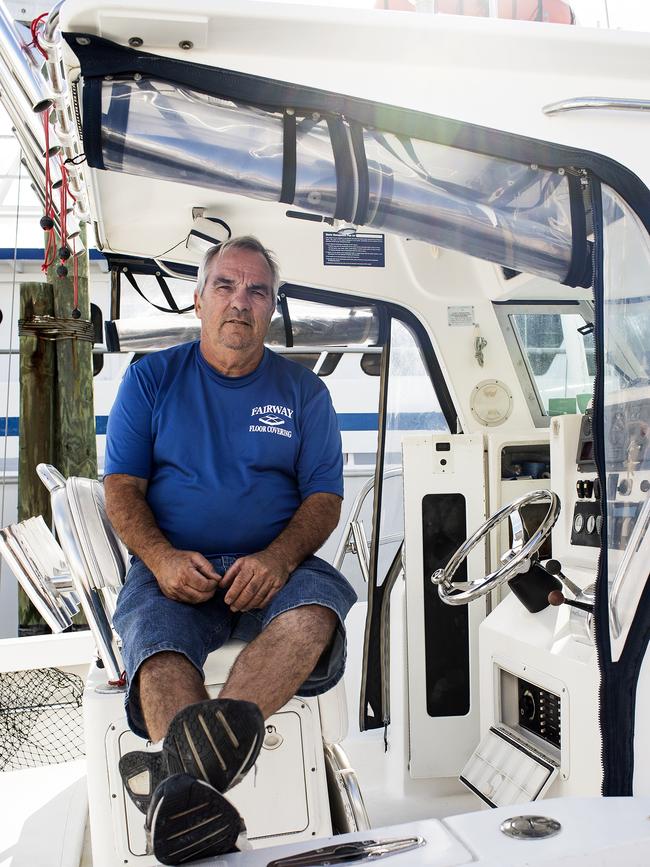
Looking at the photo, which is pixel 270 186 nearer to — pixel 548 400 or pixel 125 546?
pixel 125 546

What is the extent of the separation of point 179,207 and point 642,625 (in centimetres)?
251

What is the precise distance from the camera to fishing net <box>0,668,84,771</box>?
13.4ft

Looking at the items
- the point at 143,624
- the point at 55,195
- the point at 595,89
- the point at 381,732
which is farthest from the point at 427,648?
the point at 55,195

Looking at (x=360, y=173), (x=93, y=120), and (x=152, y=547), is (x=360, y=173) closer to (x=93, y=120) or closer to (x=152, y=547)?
(x=93, y=120)

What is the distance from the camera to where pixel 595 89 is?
64.4 inches

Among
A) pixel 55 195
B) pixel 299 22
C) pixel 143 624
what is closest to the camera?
pixel 299 22

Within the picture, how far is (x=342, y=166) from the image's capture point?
1685 mm

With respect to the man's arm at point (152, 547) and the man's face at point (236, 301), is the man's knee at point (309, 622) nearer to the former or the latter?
the man's arm at point (152, 547)

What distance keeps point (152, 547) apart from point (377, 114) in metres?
1.16

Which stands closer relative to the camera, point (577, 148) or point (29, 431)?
point (577, 148)

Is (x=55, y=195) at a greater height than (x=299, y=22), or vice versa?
(x=55, y=195)

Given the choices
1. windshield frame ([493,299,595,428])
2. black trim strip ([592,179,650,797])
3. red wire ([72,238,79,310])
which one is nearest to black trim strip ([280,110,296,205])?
black trim strip ([592,179,650,797])

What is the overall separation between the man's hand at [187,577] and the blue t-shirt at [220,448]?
19 centimetres

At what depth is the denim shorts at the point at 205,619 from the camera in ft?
5.97
